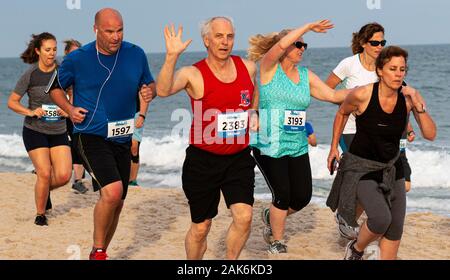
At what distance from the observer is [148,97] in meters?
5.86

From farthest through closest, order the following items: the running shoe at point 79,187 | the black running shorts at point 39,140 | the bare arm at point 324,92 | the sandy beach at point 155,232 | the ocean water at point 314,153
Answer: the ocean water at point 314,153 < the running shoe at point 79,187 < the black running shorts at point 39,140 < the sandy beach at point 155,232 < the bare arm at point 324,92

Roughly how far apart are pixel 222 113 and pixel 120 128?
95 centimetres

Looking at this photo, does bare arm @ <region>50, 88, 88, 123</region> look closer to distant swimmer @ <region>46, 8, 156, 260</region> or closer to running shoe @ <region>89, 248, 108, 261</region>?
distant swimmer @ <region>46, 8, 156, 260</region>

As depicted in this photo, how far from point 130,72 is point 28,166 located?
40.6 feet

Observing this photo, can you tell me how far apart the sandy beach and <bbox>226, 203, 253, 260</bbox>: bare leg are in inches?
55.6

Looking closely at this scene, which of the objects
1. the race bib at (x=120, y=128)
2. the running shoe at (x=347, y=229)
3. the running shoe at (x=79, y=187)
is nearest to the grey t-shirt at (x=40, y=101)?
the race bib at (x=120, y=128)

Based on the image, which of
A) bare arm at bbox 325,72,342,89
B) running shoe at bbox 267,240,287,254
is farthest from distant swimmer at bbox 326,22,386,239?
running shoe at bbox 267,240,287,254

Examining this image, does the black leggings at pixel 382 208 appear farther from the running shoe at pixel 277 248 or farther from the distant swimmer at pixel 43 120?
the distant swimmer at pixel 43 120

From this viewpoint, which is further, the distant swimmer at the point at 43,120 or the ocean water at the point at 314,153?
the ocean water at the point at 314,153

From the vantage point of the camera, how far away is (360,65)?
725 cm

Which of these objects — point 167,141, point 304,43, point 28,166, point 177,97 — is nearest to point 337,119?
point 304,43

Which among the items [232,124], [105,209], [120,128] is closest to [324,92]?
[232,124]

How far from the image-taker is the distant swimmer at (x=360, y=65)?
711 centimetres
